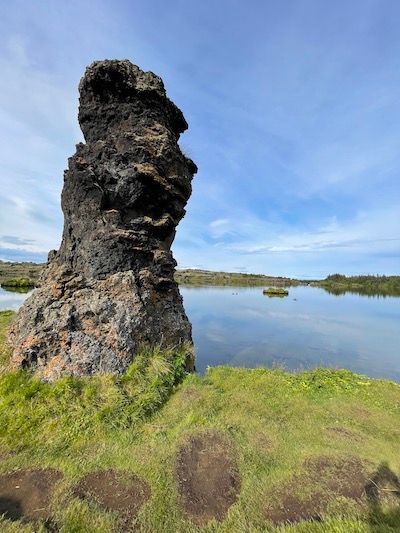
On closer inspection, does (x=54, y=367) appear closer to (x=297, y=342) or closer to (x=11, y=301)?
(x=297, y=342)

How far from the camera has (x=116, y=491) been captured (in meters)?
6.04

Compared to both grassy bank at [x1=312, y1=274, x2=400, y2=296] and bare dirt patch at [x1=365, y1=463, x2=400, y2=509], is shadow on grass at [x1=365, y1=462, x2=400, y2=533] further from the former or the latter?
grassy bank at [x1=312, y1=274, x2=400, y2=296]

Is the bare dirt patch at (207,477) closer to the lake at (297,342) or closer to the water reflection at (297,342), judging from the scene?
the lake at (297,342)

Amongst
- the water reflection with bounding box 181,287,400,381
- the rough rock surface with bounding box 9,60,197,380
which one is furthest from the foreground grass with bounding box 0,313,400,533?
the water reflection with bounding box 181,287,400,381

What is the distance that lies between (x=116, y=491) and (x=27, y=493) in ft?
5.23

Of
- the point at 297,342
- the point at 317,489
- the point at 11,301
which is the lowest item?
the point at 297,342

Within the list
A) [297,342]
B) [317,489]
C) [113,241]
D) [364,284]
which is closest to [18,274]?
[297,342]

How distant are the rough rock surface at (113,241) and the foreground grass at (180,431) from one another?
3.62 ft

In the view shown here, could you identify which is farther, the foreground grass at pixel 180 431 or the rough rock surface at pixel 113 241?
the rough rock surface at pixel 113 241

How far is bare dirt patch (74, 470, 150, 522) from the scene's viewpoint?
223 inches

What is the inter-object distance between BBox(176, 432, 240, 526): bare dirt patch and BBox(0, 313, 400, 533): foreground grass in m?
0.17

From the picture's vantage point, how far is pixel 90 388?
8688 mm

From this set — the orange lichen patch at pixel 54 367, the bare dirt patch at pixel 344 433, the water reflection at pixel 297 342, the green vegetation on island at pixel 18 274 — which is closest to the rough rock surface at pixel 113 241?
the orange lichen patch at pixel 54 367

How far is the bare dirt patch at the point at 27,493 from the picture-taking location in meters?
5.23
